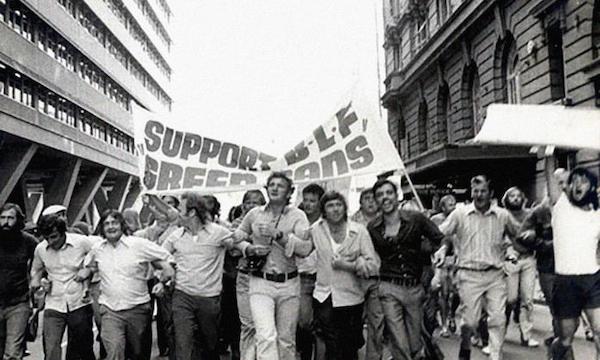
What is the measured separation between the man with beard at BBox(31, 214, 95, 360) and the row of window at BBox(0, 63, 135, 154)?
20.3 m

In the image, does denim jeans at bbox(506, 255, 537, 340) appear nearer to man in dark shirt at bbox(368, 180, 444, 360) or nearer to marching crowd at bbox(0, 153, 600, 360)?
marching crowd at bbox(0, 153, 600, 360)

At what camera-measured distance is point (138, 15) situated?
5038 centimetres

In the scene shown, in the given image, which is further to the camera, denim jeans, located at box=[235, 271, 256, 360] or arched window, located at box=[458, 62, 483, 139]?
arched window, located at box=[458, 62, 483, 139]

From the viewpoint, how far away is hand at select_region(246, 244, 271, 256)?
265 inches

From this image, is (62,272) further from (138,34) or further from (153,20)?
Result: (153,20)

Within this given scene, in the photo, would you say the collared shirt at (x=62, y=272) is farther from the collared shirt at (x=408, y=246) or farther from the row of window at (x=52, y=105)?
the row of window at (x=52, y=105)

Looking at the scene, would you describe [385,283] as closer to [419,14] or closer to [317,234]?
[317,234]

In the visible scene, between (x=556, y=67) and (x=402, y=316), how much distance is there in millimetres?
13398

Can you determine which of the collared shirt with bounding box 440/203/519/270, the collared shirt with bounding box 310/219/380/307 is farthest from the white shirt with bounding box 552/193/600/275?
the collared shirt with bounding box 310/219/380/307

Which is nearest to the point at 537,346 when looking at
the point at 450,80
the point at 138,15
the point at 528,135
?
the point at 528,135

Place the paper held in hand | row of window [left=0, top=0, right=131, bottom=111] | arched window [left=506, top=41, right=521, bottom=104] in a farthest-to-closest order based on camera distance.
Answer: row of window [left=0, top=0, right=131, bottom=111], arched window [left=506, top=41, right=521, bottom=104], the paper held in hand

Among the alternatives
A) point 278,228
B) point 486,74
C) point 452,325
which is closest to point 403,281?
point 278,228

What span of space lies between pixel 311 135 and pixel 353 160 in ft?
1.89

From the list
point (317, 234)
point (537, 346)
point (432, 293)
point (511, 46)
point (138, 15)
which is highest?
point (138, 15)
